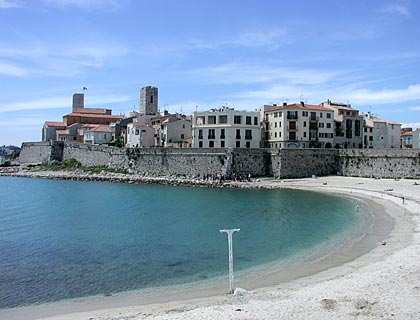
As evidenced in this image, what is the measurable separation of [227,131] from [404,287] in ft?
162

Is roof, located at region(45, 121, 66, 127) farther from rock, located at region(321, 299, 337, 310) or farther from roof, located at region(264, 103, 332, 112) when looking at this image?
rock, located at region(321, 299, 337, 310)

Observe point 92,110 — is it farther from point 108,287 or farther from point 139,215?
point 108,287

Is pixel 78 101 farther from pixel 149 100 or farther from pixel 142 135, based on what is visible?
pixel 142 135

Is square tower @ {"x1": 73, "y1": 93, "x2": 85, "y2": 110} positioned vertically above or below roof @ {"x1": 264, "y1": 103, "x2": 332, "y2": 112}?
above

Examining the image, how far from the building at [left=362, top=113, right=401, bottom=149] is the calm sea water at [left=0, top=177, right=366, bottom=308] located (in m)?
28.8

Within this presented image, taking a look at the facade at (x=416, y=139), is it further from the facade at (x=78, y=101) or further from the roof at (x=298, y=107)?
the facade at (x=78, y=101)

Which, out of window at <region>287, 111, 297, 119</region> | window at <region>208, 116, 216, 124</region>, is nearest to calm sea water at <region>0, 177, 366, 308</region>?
window at <region>208, 116, 216, 124</region>

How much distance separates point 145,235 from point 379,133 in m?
55.4

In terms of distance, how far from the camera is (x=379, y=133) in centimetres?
7156

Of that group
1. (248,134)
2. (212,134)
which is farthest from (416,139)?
(212,134)

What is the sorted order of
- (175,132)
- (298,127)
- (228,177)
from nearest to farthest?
(228,177)
(298,127)
(175,132)

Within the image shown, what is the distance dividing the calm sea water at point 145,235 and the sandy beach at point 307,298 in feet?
5.48

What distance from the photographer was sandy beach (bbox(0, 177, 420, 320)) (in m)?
12.4

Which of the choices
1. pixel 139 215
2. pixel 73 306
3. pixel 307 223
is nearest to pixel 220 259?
pixel 73 306
